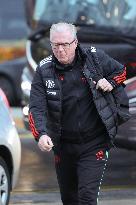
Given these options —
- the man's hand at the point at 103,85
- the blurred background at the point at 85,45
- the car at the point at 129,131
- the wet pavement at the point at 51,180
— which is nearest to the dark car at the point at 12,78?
the blurred background at the point at 85,45

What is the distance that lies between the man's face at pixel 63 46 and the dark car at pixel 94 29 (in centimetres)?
375

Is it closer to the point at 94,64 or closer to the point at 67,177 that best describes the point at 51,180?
the point at 67,177

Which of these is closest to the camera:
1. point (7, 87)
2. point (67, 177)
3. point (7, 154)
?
point (67, 177)

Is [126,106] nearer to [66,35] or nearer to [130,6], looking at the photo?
[66,35]

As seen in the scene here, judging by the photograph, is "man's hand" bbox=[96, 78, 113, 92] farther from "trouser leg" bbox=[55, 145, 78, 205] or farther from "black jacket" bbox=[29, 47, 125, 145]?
"trouser leg" bbox=[55, 145, 78, 205]

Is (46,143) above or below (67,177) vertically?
above

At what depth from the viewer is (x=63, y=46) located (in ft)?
16.5

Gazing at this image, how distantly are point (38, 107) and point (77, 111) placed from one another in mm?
268

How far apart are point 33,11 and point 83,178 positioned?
6.22m

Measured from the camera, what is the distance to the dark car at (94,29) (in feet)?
30.7

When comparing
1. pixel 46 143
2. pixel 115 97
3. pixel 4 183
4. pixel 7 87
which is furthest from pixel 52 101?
pixel 7 87

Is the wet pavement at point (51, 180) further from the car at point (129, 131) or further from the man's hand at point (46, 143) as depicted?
the man's hand at point (46, 143)

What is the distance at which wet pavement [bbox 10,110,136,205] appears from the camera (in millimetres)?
7520

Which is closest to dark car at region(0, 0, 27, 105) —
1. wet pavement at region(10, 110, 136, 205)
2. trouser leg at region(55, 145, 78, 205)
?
wet pavement at region(10, 110, 136, 205)
